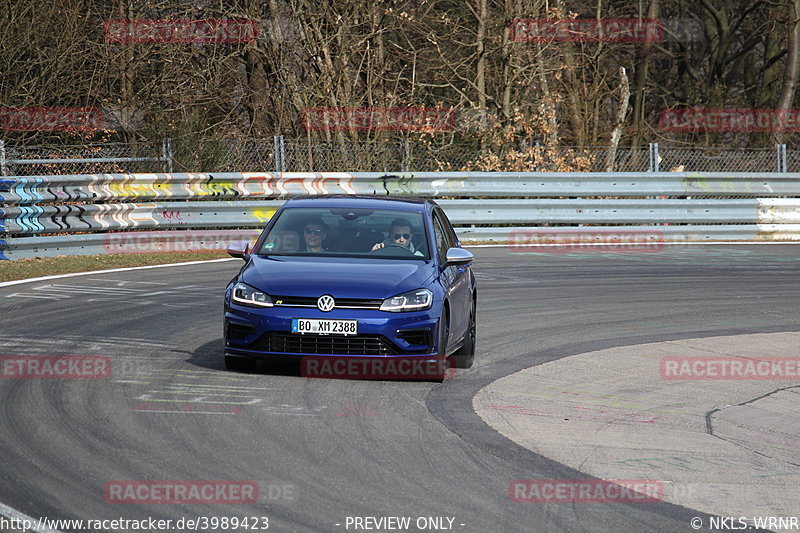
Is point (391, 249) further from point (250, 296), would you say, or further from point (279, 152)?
point (279, 152)

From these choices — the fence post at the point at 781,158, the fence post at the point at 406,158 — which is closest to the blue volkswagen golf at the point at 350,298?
the fence post at the point at 406,158

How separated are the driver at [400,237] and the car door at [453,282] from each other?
0.25 metres

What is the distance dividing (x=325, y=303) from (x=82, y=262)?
9.54m

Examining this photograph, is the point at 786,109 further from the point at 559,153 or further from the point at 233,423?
the point at 233,423

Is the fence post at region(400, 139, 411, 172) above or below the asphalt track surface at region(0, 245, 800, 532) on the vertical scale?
above

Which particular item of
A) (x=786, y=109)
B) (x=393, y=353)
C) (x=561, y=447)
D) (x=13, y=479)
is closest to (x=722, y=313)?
(x=393, y=353)

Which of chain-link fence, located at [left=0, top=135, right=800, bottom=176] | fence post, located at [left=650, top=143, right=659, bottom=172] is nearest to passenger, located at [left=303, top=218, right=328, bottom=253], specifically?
chain-link fence, located at [left=0, top=135, right=800, bottom=176]
